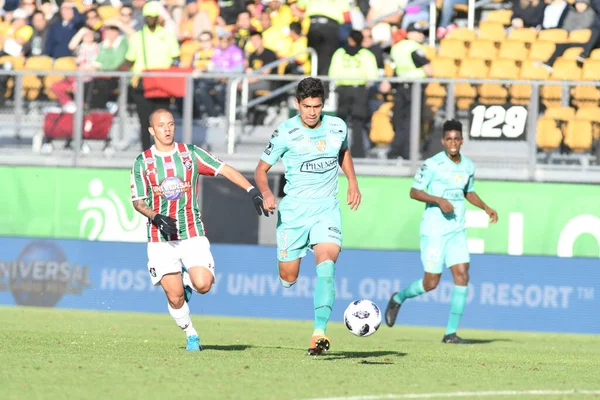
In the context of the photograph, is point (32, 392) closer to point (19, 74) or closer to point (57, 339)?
point (57, 339)

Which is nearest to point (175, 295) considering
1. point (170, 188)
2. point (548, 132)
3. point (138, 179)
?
point (170, 188)

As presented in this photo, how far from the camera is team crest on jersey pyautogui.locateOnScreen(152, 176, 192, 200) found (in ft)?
32.9

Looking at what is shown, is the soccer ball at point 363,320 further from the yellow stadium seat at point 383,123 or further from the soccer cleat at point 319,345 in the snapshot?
the yellow stadium seat at point 383,123

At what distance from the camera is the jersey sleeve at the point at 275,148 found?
9984 mm

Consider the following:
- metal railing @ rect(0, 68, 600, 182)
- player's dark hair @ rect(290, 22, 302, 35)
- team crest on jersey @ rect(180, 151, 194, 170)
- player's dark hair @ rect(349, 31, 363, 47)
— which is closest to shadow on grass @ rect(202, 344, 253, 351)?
team crest on jersey @ rect(180, 151, 194, 170)

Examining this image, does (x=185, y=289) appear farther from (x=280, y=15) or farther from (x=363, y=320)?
(x=280, y=15)

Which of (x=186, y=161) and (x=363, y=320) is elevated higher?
(x=186, y=161)

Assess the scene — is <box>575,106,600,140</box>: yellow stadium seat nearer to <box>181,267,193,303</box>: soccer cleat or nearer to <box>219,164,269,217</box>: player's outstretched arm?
<box>219,164,269,217</box>: player's outstretched arm

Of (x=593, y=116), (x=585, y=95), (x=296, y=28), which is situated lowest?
(x=593, y=116)

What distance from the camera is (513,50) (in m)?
19.2

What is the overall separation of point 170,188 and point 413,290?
4.58m

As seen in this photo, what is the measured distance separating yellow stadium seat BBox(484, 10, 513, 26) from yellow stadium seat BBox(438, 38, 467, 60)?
0.97m

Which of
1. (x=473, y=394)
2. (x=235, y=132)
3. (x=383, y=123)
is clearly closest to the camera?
(x=473, y=394)

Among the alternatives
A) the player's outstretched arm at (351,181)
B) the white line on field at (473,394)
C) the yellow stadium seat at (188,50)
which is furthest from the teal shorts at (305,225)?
the yellow stadium seat at (188,50)
